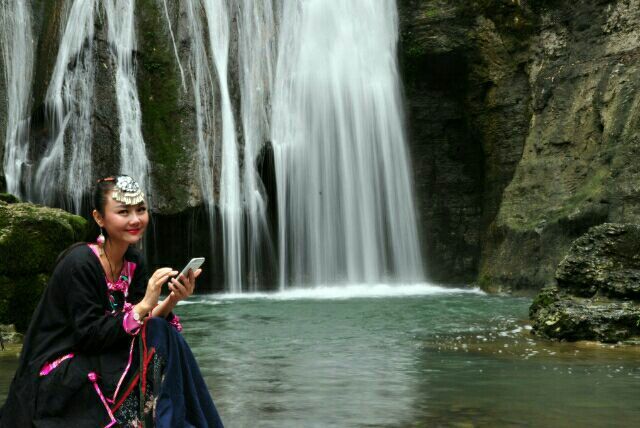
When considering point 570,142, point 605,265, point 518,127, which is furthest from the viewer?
point 518,127

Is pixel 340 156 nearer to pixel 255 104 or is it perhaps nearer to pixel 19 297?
pixel 255 104

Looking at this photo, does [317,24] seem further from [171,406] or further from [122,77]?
[171,406]

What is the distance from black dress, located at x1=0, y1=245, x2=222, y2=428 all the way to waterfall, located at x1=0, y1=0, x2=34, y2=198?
12177 millimetres

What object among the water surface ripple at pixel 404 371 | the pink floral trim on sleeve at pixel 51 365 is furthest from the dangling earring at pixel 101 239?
the water surface ripple at pixel 404 371

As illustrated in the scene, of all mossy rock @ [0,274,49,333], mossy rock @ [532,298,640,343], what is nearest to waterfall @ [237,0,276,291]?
mossy rock @ [0,274,49,333]

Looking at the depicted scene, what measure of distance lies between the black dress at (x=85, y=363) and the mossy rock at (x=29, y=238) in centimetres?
486

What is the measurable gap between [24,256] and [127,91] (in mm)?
8271

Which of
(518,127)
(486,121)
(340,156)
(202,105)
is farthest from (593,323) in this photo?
(202,105)

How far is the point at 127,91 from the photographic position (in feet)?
50.5

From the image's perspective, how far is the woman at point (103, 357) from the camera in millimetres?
2809

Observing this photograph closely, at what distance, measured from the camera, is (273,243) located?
1628cm

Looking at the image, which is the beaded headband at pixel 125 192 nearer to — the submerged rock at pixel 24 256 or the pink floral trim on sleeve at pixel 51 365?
the pink floral trim on sleeve at pixel 51 365

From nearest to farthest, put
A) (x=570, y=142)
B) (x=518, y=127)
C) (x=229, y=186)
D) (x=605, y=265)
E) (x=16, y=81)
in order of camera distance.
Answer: (x=605, y=265) → (x=570, y=142) → (x=16, y=81) → (x=229, y=186) → (x=518, y=127)

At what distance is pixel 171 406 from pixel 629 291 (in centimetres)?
676
